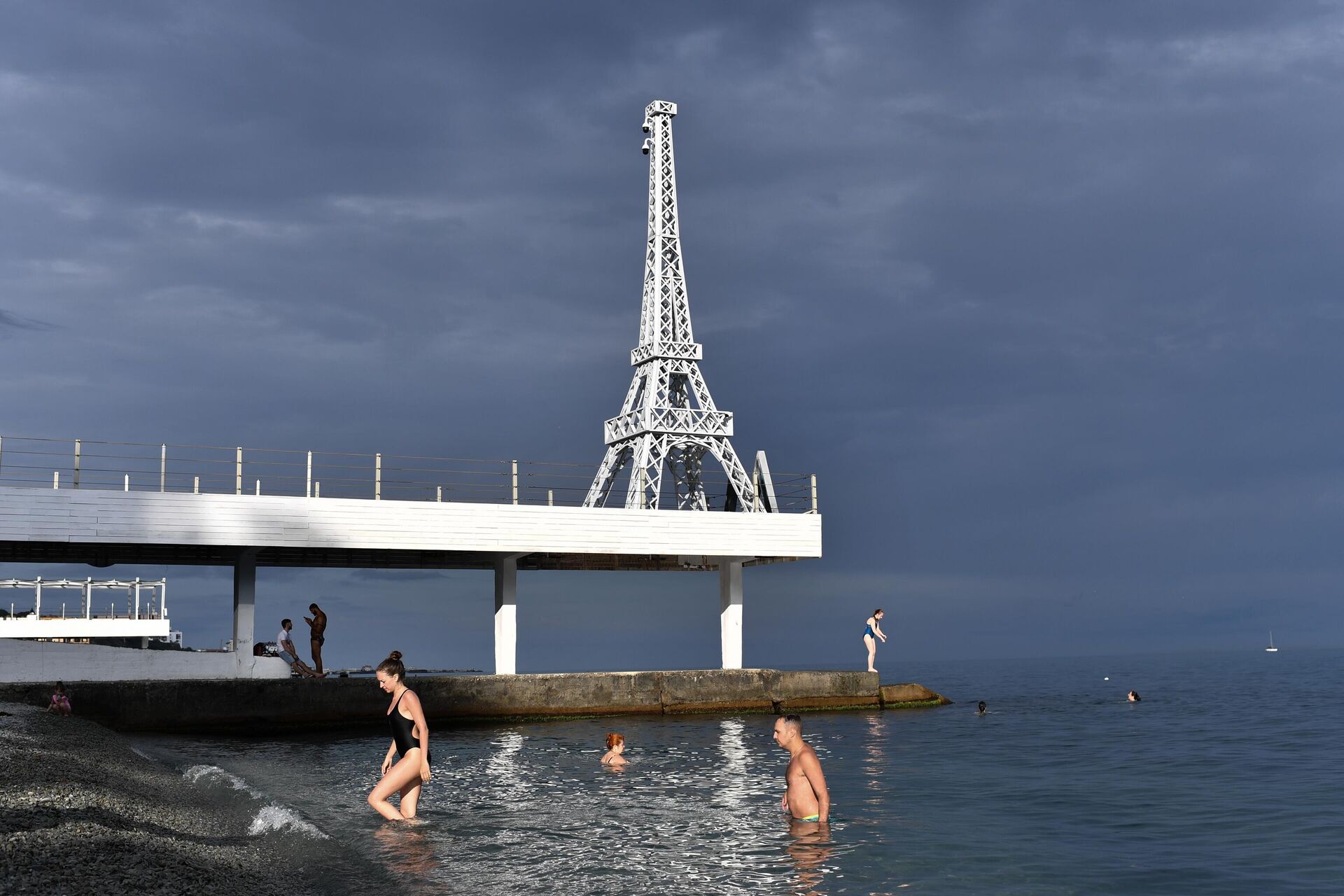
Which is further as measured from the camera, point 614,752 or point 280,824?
point 614,752

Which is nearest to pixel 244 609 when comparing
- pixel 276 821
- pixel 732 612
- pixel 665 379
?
pixel 732 612

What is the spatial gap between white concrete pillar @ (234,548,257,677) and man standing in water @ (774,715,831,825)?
1829 centimetres

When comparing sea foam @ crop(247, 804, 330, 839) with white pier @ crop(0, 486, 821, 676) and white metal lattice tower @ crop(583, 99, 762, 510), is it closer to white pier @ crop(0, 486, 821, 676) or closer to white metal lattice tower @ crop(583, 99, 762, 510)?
white pier @ crop(0, 486, 821, 676)

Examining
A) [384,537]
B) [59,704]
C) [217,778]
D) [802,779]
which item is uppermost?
[384,537]

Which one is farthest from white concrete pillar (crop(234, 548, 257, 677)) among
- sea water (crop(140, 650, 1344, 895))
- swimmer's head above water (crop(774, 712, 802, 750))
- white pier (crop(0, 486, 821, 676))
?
swimmer's head above water (crop(774, 712, 802, 750))

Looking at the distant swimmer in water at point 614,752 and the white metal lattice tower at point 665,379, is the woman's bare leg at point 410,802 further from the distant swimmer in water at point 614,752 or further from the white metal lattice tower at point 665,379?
the white metal lattice tower at point 665,379

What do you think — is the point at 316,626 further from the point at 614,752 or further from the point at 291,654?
the point at 614,752

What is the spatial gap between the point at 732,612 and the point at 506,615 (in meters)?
6.69

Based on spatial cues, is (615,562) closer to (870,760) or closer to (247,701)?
(247,701)

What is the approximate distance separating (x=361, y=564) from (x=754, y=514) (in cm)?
1161

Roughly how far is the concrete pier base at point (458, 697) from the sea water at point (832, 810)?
3.62 feet

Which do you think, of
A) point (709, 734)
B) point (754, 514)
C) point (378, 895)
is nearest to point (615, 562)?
point (754, 514)

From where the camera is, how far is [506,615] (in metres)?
31.7

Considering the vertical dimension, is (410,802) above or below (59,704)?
below
